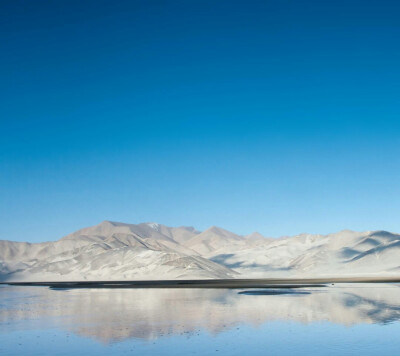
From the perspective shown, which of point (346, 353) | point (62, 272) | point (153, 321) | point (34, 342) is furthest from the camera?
point (62, 272)

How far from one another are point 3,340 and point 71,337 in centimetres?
326

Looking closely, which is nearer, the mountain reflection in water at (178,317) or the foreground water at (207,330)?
the foreground water at (207,330)

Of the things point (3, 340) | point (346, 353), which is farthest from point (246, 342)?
point (3, 340)

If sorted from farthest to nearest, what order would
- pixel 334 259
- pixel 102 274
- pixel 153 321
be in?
pixel 334 259
pixel 102 274
pixel 153 321

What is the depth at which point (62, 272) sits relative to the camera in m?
165

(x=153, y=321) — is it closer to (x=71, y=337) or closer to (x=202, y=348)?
(x=71, y=337)

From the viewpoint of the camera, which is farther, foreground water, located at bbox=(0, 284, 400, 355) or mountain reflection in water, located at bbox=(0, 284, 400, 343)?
→ mountain reflection in water, located at bbox=(0, 284, 400, 343)

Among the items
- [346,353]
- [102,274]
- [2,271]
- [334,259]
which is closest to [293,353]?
[346,353]

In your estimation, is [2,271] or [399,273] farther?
[2,271]

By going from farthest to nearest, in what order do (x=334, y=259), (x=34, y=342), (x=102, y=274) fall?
(x=334, y=259) → (x=102, y=274) → (x=34, y=342)

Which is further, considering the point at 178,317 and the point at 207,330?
the point at 178,317

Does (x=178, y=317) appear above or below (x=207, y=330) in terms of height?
above

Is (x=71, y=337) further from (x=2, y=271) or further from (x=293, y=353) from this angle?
(x=2, y=271)

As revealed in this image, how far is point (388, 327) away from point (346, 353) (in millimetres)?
8300
